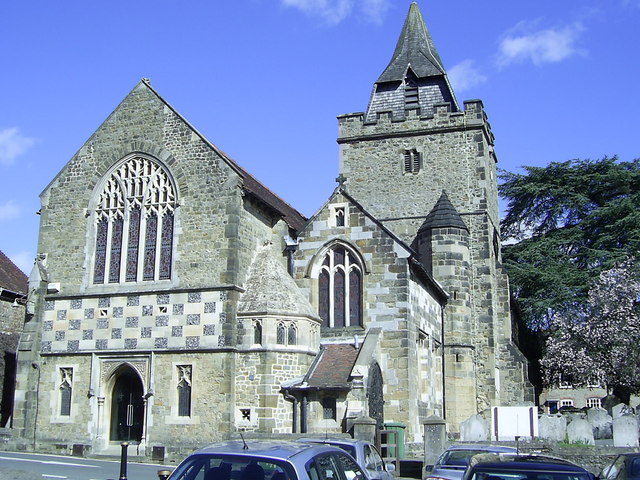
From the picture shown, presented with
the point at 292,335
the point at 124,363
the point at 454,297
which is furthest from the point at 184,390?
the point at 454,297

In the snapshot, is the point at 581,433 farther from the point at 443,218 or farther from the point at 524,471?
the point at 524,471

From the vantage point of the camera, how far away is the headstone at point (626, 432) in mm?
20750

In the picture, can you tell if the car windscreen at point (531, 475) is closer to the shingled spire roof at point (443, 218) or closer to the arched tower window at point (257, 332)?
the arched tower window at point (257, 332)

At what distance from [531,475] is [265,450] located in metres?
2.75

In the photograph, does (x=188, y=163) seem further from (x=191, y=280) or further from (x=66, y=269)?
(x=66, y=269)

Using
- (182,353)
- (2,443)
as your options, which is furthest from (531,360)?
(2,443)

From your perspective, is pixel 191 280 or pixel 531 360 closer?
pixel 191 280

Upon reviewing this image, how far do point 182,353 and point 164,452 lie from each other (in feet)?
9.26

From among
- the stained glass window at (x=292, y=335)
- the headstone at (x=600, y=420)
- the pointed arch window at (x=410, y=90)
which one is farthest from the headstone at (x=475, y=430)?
the pointed arch window at (x=410, y=90)

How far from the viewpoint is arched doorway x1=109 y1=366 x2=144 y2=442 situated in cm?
2314

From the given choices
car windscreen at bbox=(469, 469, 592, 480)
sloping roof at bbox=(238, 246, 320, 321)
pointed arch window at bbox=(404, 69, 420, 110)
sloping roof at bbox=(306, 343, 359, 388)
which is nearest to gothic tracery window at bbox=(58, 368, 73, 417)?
sloping roof at bbox=(238, 246, 320, 321)

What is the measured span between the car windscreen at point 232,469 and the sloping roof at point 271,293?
14580 mm

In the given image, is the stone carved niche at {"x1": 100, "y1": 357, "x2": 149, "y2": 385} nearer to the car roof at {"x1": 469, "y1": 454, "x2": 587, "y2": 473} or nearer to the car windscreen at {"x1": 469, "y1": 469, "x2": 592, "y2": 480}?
the car roof at {"x1": 469, "y1": 454, "x2": 587, "y2": 473}

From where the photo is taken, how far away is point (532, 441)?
20375 millimetres
